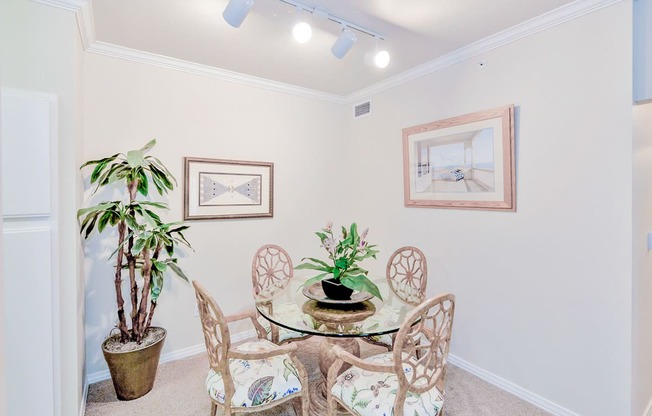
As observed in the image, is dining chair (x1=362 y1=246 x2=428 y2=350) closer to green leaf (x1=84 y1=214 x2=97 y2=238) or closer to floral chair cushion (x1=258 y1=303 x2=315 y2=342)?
floral chair cushion (x1=258 y1=303 x2=315 y2=342)

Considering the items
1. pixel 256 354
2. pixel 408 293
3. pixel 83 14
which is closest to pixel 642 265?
pixel 408 293

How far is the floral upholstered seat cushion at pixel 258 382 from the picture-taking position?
181 centimetres

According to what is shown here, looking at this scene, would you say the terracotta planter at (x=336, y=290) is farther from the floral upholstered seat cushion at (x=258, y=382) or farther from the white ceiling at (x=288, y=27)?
the white ceiling at (x=288, y=27)

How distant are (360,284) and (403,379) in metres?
0.58

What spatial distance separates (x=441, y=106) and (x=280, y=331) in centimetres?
221

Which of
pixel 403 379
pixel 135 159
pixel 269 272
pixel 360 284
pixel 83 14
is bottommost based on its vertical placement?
pixel 403 379

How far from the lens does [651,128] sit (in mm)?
2182

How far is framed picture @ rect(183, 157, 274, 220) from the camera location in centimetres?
302

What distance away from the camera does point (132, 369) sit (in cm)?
234

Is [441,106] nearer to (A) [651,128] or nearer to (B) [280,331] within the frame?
(A) [651,128]

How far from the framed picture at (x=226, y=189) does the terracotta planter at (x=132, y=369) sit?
1101 millimetres

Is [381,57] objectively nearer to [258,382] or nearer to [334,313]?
[334,313]

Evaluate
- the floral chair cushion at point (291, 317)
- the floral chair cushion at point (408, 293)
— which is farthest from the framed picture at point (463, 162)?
the floral chair cushion at point (291, 317)

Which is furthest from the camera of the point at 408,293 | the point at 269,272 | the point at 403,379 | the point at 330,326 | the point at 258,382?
the point at 269,272
